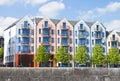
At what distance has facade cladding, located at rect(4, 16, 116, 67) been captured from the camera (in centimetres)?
8500

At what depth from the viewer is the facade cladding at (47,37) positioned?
279 ft

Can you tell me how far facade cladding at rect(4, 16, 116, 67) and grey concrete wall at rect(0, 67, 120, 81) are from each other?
67.9m

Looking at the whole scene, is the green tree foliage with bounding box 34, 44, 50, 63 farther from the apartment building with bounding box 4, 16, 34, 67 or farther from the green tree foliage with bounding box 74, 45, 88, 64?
the green tree foliage with bounding box 74, 45, 88, 64

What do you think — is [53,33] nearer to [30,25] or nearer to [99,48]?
[30,25]

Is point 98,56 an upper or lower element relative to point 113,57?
upper

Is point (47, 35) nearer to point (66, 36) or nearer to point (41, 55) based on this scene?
point (66, 36)

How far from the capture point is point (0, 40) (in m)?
114

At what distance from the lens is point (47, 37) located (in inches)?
3450

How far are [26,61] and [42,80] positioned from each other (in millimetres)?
70399

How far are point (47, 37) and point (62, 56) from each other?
8699 millimetres

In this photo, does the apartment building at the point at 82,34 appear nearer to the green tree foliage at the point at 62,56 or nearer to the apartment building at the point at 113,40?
the apartment building at the point at 113,40

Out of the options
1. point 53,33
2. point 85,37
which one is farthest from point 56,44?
point 85,37

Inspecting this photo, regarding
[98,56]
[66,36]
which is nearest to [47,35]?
[66,36]

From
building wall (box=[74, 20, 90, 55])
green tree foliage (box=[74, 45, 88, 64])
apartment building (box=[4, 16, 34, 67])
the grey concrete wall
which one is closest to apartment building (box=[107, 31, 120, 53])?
building wall (box=[74, 20, 90, 55])
